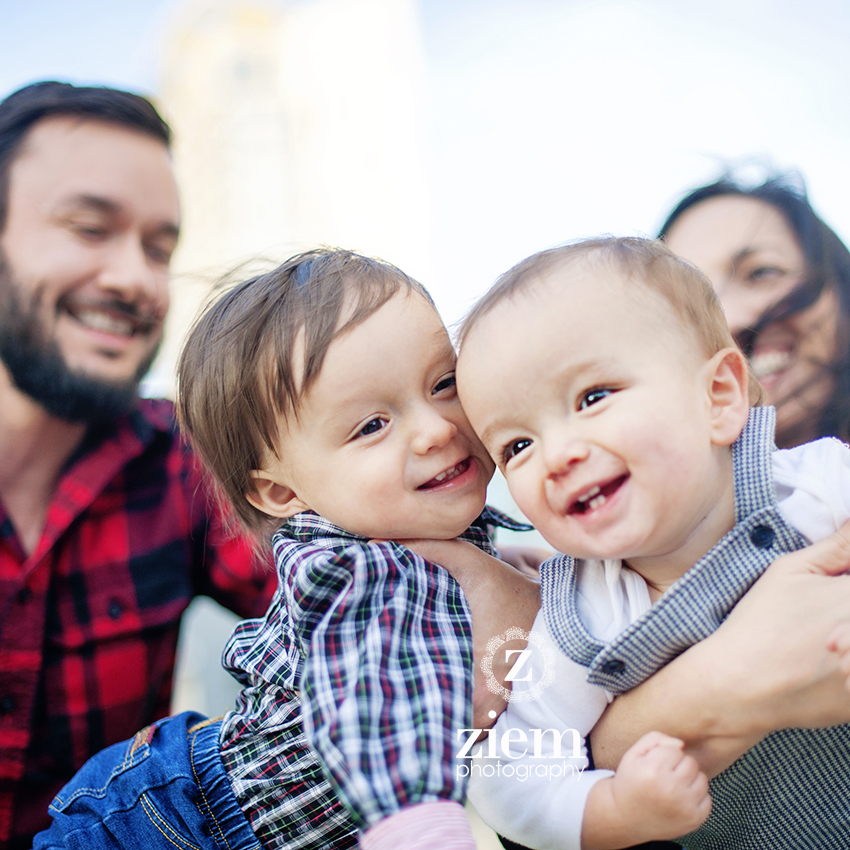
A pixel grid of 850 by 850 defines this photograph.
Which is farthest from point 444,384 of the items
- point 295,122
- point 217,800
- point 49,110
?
point 295,122

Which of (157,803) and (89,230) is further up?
(89,230)

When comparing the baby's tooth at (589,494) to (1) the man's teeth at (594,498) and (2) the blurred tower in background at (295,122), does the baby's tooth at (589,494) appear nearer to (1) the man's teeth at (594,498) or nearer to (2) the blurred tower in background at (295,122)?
(1) the man's teeth at (594,498)

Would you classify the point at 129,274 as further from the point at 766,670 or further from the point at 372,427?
the point at 766,670

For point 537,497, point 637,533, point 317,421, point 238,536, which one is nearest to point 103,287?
point 238,536

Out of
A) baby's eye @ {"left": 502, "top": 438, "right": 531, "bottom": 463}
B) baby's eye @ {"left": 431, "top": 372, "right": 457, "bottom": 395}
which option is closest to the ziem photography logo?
baby's eye @ {"left": 502, "top": 438, "right": 531, "bottom": 463}

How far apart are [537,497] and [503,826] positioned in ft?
1.41

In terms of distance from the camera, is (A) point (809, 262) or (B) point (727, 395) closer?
(B) point (727, 395)

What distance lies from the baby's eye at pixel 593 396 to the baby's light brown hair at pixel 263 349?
33 centimetres

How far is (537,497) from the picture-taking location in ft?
2.90

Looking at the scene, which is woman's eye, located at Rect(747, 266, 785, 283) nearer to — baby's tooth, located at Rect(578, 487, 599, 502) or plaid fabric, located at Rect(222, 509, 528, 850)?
plaid fabric, located at Rect(222, 509, 528, 850)

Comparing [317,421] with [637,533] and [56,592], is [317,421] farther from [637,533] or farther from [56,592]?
[56,592]

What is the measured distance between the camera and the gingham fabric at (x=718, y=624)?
883 mm

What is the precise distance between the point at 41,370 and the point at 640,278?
143cm

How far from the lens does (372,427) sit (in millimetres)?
1020
